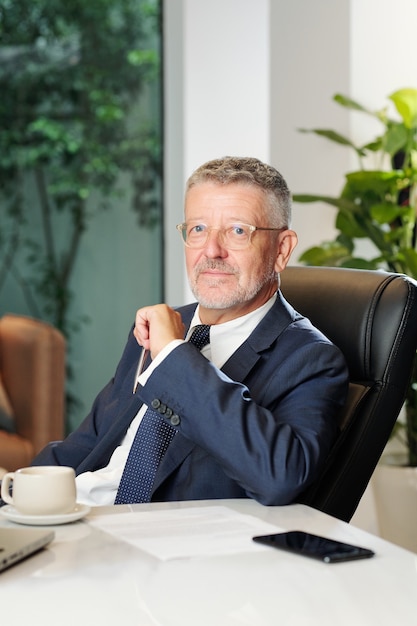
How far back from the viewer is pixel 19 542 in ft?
3.82

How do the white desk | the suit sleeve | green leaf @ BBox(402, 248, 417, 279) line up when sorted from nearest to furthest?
the white desk, the suit sleeve, green leaf @ BBox(402, 248, 417, 279)

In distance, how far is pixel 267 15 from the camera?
13.9ft

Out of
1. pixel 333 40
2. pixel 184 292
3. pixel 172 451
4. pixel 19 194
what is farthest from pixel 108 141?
pixel 172 451

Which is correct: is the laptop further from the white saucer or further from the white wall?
the white wall

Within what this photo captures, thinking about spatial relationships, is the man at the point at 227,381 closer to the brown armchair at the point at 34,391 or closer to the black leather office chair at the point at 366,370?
the black leather office chair at the point at 366,370

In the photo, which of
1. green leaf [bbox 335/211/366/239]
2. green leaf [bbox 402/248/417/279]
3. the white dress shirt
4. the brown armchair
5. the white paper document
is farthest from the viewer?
the brown armchair

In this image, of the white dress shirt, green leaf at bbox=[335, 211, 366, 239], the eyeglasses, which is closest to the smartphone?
the white dress shirt

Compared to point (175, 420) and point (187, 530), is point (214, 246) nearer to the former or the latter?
point (175, 420)

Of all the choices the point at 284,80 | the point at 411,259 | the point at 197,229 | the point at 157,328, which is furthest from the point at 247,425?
the point at 284,80

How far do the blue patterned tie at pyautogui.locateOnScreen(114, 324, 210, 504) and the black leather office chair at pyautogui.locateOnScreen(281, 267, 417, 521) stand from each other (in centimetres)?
28

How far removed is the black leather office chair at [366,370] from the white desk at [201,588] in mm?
516

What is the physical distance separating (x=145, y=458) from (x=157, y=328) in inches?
9.4

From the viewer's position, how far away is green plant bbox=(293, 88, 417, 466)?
338 centimetres

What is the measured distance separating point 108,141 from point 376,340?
→ 10.6 ft
